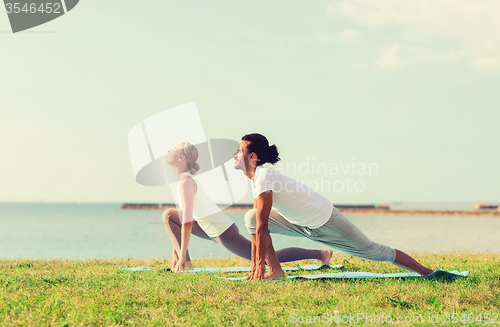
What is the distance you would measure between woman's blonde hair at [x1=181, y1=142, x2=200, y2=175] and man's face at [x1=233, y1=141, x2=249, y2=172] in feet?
3.57

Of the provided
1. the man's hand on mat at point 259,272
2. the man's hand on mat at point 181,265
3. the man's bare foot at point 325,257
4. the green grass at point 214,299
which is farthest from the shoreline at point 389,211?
the man's hand on mat at point 259,272

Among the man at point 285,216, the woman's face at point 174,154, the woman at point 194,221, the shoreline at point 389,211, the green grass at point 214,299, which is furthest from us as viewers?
the shoreline at point 389,211

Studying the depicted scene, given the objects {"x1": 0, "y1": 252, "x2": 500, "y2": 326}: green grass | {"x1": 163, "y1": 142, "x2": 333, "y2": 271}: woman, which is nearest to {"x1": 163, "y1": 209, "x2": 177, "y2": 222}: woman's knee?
{"x1": 163, "y1": 142, "x2": 333, "y2": 271}: woman

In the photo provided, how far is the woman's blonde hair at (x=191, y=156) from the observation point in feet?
18.2

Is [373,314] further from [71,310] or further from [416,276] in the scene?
[71,310]

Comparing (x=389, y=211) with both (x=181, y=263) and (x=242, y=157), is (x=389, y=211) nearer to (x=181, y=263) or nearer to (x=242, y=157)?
(x=181, y=263)

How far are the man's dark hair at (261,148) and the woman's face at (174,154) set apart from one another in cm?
123

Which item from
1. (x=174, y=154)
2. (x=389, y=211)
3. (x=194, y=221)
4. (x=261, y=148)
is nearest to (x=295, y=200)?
(x=261, y=148)

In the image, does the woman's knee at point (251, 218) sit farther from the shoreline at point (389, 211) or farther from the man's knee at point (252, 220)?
the shoreline at point (389, 211)

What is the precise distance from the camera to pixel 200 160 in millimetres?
5984

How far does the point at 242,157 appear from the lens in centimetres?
462

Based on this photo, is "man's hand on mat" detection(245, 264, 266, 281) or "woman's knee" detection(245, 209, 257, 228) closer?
"man's hand on mat" detection(245, 264, 266, 281)

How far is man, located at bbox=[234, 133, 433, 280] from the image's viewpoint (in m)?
4.36

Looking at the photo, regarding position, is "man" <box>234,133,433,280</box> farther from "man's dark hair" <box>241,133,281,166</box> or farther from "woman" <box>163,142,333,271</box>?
"woman" <box>163,142,333,271</box>
